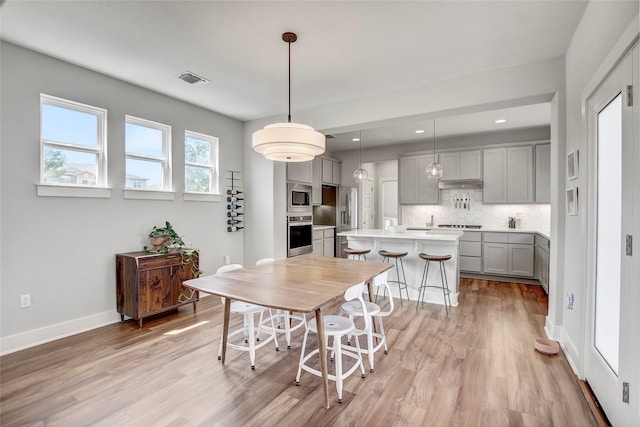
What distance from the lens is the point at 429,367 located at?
244 cm

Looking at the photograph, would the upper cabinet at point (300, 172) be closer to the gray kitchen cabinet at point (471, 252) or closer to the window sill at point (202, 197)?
the window sill at point (202, 197)

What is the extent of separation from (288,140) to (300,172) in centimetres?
341

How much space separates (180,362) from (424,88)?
3.79 m

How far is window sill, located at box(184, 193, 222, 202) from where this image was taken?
14.0 feet

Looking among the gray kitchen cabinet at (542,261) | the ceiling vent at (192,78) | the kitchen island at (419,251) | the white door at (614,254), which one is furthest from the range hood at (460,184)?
the ceiling vent at (192,78)

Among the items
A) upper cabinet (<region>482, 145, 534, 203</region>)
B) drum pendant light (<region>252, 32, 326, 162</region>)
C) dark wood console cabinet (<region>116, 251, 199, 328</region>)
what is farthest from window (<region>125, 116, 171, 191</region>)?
upper cabinet (<region>482, 145, 534, 203</region>)

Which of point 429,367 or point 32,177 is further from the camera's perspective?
point 32,177

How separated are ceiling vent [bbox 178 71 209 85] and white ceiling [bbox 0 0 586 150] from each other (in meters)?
0.06

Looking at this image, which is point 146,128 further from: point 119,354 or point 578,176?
point 578,176

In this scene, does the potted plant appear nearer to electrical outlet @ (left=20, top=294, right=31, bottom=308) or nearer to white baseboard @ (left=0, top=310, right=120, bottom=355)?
white baseboard @ (left=0, top=310, right=120, bottom=355)

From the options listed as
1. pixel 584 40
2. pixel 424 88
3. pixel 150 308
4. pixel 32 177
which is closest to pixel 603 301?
pixel 584 40

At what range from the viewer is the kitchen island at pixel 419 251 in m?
4.02

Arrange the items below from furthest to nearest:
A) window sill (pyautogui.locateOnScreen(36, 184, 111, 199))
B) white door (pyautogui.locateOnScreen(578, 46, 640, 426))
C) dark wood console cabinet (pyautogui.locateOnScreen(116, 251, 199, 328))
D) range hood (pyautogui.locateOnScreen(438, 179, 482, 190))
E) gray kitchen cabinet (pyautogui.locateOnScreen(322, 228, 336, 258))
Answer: gray kitchen cabinet (pyautogui.locateOnScreen(322, 228, 336, 258)), range hood (pyautogui.locateOnScreen(438, 179, 482, 190)), dark wood console cabinet (pyautogui.locateOnScreen(116, 251, 199, 328)), window sill (pyautogui.locateOnScreen(36, 184, 111, 199)), white door (pyautogui.locateOnScreen(578, 46, 640, 426))

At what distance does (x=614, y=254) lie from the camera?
1789mm
